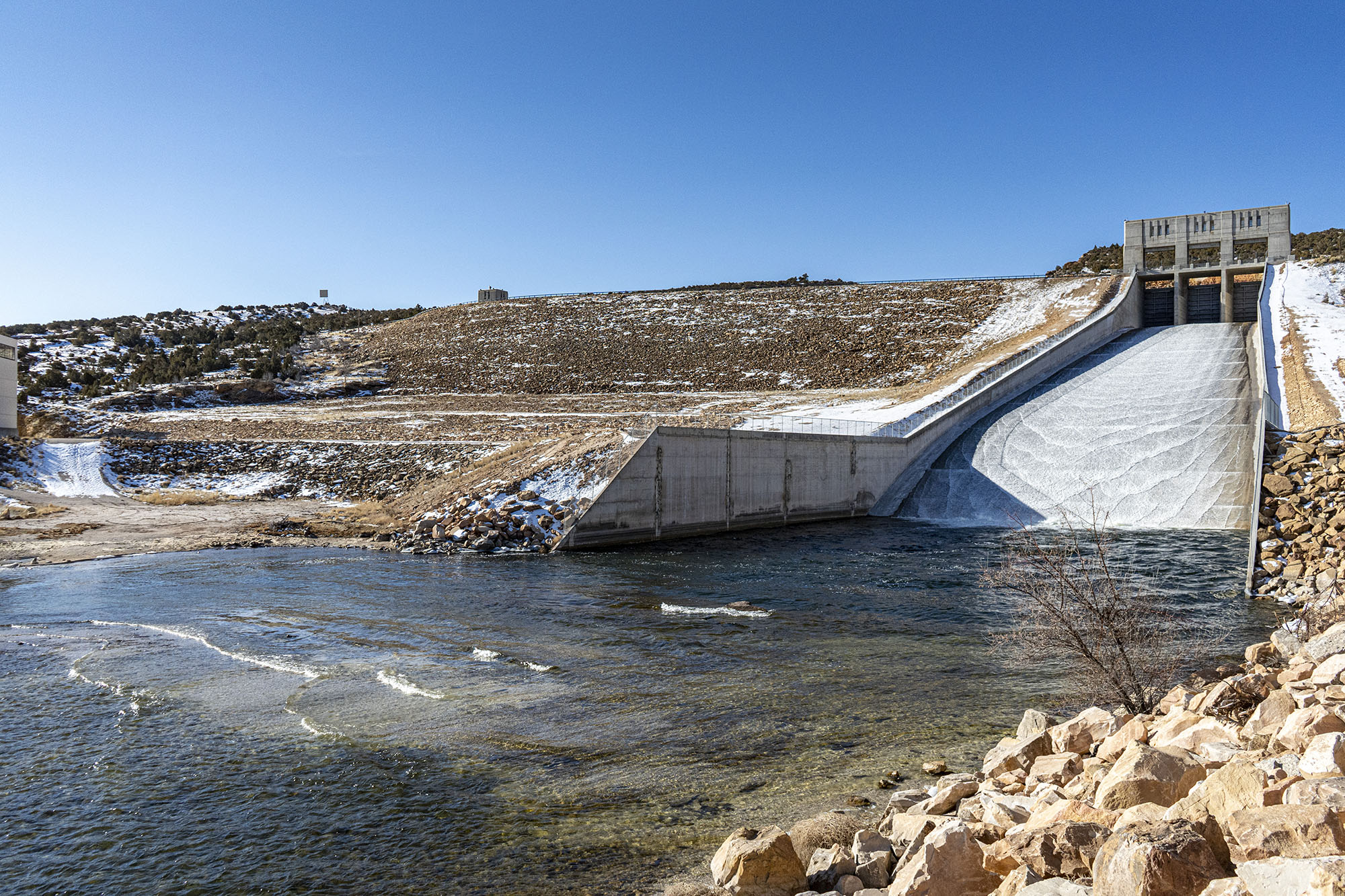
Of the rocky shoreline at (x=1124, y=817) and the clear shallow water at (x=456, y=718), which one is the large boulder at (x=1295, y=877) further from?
the clear shallow water at (x=456, y=718)

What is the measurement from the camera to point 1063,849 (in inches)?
177

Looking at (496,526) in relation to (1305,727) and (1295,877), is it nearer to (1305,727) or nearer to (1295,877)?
(1305,727)

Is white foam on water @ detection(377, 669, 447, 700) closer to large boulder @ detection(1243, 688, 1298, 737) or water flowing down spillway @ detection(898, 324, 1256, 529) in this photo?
large boulder @ detection(1243, 688, 1298, 737)

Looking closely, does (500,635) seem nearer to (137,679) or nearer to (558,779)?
(137,679)

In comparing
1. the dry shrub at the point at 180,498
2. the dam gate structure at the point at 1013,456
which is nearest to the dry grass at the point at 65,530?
the dry shrub at the point at 180,498

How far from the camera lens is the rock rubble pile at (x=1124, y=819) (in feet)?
12.5

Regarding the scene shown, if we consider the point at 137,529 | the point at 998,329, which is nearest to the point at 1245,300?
the point at 998,329

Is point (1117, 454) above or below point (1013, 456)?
above

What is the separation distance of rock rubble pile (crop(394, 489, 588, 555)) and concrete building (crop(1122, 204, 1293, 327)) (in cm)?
4787

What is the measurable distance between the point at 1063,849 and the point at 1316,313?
4694 centimetres

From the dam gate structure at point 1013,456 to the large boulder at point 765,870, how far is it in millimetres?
17580

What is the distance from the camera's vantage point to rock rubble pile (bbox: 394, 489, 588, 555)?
24188 millimetres

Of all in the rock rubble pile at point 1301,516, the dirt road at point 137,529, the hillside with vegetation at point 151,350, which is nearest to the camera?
the rock rubble pile at point 1301,516

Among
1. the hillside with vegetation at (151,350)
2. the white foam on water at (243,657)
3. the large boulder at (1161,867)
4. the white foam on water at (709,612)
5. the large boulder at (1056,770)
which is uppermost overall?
the hillside with vegetation at (151,350)
